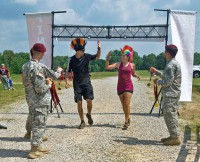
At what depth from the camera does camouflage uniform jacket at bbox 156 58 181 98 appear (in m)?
6.11

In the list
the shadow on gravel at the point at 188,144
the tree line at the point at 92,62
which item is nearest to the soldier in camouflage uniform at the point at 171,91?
the shadow on gravel at the point at 188,144

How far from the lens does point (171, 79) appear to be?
6.09m

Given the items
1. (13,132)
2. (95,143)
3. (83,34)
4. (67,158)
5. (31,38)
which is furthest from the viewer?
(83,34)

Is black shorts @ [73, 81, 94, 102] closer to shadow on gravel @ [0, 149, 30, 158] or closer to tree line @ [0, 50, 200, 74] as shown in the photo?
shadow on gravel @ [0, 149, 30, 158]

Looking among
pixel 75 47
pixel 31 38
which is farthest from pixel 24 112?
pixel 75 47

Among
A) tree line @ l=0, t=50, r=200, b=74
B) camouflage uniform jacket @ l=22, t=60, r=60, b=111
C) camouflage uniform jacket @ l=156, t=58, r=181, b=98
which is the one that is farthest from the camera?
tree line @ l=0, t=50, r=200, b=74

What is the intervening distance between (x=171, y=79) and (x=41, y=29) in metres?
5.67

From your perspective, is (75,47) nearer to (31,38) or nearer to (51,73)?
(51,73)

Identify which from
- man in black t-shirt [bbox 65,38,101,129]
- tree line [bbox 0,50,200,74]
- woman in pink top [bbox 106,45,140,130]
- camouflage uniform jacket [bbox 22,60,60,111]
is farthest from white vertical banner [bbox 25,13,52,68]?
tree line [bbox 0,50,200,74]

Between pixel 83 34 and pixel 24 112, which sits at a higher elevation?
pixel 83 34

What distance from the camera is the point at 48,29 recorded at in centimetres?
1059

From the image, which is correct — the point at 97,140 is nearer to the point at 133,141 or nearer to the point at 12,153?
the point at 133,141

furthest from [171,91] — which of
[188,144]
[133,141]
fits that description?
[133,141]

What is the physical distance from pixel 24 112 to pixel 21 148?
4596 millimetres
